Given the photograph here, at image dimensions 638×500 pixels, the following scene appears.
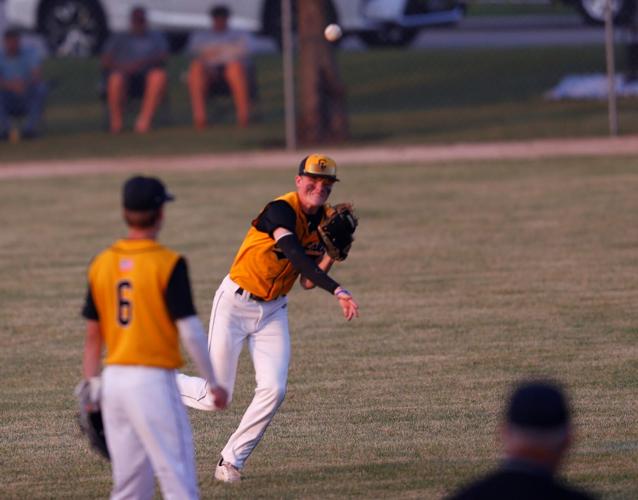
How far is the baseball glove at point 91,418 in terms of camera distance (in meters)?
5.72

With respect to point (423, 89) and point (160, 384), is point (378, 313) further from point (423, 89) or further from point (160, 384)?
point (423, 89)

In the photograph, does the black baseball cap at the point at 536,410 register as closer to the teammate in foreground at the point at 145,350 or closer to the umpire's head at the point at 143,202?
the teammate in foreground at the point at 145,350

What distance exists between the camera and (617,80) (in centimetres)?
2444

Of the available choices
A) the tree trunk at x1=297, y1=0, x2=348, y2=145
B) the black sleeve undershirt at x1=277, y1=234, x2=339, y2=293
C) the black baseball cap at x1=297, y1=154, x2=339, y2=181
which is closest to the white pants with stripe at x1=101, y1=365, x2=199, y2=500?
the black sleeve undershirt at x1=277, y1=234, x2=339, y2=293

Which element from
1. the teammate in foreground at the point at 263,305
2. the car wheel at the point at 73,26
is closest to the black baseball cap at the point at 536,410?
the teammate in foreground at the point at 263,305

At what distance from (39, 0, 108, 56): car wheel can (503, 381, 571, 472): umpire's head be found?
24597 mm

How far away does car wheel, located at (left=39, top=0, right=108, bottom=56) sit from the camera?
91.9ft

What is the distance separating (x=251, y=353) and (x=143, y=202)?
75.9 inches

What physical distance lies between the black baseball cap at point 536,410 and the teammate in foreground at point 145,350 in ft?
5.78

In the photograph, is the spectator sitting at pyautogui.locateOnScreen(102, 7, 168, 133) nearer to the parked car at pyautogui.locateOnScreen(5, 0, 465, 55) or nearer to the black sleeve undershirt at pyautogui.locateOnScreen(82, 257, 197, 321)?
the parked car at pyautogui.locateOnScreen(5, 0, 465, 55)

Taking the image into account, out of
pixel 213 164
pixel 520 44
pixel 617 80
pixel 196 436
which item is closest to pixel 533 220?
pixel 213 164

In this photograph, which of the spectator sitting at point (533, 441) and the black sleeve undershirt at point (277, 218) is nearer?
the spectator sitting at point (533, 441)

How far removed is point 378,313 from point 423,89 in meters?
15.2

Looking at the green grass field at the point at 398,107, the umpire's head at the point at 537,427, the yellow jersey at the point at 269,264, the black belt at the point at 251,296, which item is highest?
the umpire's head at the point at 537,427
